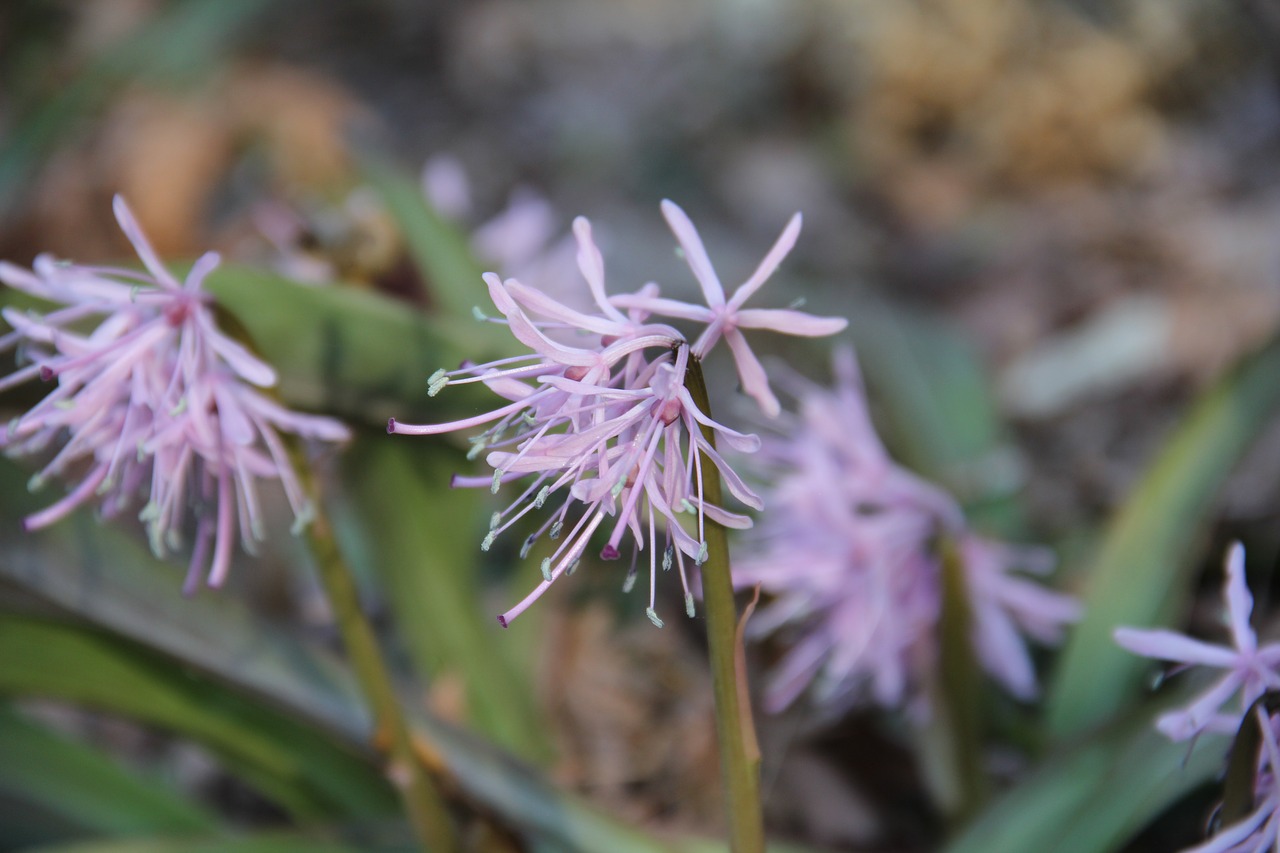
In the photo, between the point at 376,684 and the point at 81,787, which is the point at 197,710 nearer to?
the point at 81,787

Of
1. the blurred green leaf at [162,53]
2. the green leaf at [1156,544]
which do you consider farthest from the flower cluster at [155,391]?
the blurred green leaf at [162,53]

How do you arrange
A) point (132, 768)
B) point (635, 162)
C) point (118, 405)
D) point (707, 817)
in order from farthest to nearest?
point (635, 162), point (707, 817), point (132, 768), point (118, 405)

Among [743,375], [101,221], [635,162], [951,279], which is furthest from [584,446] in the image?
[635,162]

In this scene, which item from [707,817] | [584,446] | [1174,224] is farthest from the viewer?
[1174,224]

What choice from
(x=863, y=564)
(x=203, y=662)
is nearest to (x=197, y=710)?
(x=203, y=662)

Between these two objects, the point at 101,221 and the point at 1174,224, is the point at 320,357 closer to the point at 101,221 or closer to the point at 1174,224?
the point at 101,221

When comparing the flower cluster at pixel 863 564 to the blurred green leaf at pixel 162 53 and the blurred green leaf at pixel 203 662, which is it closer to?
the blurred green leaf at pixel 203 662

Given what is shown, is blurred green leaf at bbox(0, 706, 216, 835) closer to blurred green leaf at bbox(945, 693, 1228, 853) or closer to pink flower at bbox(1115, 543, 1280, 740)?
blurred green leaf at bbox(945, 693, 1228, 853)

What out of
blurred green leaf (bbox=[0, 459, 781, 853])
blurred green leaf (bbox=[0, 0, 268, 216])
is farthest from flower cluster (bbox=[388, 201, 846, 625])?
blurred green leaf (bbox=[0, 0, 268, 216])
